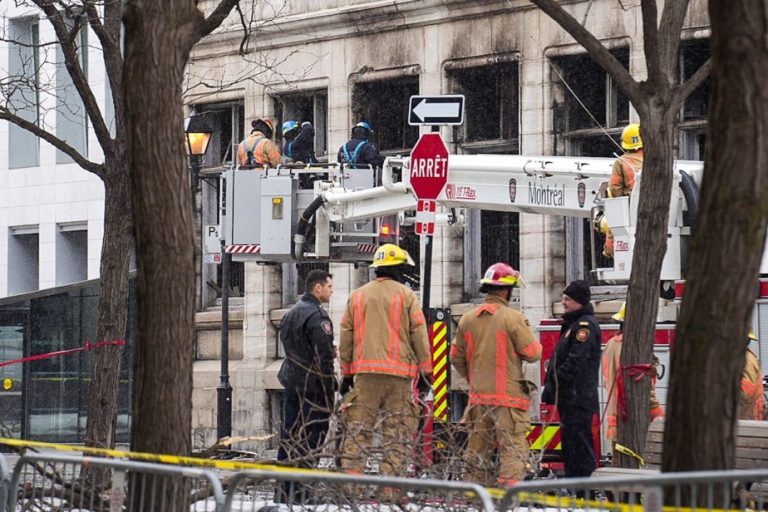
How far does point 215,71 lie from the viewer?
90.8ft

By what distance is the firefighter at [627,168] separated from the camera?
1537 cm

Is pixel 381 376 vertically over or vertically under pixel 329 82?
under

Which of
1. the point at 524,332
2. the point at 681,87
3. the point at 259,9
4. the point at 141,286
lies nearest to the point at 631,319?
the point at 524,332

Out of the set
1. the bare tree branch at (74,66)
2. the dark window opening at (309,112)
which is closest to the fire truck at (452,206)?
the bare tree branch at (74,66)

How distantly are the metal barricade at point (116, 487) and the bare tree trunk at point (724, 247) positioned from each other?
1.94 metres

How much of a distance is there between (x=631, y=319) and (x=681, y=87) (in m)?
1.75

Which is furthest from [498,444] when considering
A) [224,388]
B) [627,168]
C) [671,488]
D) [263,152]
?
[224,388]

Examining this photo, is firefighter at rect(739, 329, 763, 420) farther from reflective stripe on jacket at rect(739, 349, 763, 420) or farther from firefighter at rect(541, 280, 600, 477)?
firefighter at rect(541, 280, 600, 477)

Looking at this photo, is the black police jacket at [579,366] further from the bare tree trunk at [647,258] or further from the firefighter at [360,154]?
the firefighter at [360,154]

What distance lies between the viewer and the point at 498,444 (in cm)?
1193

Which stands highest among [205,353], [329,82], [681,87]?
[329,82]

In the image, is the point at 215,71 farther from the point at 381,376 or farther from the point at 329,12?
the point at 381,376

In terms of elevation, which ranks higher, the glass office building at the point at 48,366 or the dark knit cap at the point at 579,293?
the dark knit cap at the point at 579,293

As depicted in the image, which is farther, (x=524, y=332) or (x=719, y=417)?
(x=524, y=332)
